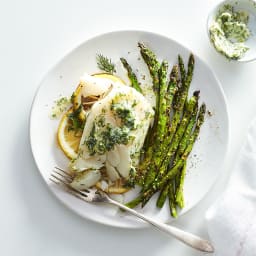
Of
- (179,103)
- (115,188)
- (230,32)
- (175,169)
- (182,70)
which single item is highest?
(230,32)

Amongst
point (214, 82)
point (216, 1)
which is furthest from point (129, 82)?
point (216, 1)

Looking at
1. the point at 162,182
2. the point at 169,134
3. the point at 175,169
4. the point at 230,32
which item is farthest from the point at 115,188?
the point at 230,32

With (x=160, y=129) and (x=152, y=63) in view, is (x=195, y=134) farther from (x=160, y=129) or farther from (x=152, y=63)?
(x=152, y=63)

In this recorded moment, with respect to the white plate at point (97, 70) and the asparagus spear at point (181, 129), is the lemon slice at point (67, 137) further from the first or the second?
the asparagus spear at point (181, 129)

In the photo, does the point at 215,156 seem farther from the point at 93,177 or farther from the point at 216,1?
the point at 216,1

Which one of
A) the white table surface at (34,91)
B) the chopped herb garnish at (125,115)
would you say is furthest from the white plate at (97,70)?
the chopped herb garnish at (125,115)

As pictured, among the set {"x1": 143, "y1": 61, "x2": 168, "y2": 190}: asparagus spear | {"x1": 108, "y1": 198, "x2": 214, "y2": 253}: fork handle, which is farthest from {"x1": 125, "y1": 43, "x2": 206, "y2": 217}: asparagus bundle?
{"x1": 108, "y1": 198, "x2": 214, "y2": 253}: fork handle
